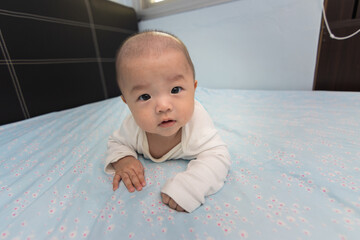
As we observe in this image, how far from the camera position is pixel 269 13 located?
1.53m

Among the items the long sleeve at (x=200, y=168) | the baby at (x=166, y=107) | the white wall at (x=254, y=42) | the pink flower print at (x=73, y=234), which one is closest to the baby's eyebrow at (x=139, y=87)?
the baby at (x=166, y=107)

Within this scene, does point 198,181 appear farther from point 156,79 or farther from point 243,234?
point 156,79

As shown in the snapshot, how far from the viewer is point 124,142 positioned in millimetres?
672

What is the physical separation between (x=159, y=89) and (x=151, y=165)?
0.94 feet

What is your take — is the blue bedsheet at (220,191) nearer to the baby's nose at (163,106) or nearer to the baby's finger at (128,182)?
the baby's finger at (128,182)

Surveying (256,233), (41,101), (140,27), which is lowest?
(256,233)

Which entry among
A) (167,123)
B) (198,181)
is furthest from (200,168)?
(167,123)

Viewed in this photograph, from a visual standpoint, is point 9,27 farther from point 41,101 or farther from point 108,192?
point 108,192

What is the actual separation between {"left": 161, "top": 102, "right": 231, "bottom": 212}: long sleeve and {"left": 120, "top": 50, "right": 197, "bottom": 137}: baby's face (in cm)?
11

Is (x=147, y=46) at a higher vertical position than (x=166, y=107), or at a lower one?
higher

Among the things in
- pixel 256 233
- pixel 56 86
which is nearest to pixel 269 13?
pixel 256 233

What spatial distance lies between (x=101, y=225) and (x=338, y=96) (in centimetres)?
146

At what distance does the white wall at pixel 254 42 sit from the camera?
4.80 ft

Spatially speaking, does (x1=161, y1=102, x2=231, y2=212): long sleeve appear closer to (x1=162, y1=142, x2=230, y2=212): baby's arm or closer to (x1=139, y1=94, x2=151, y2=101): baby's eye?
(x1=162, y1=142, x2=230, y2=212): baby's arm
